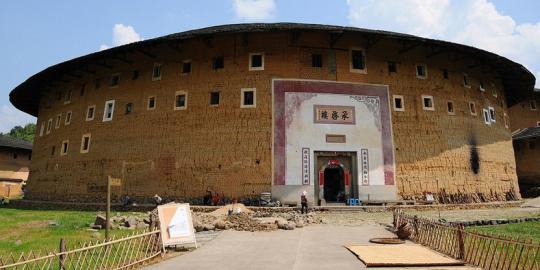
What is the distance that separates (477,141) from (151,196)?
54.4 feet

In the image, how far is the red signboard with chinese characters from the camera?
16484mm

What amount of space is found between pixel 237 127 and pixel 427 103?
31.3 ft

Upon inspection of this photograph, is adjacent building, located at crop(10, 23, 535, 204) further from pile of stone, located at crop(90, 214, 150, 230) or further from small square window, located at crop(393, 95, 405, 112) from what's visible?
pile of stone, located at crop(90, 214, 150, 230)

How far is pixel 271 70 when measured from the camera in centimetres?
1708

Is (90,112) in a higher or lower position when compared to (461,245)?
higher

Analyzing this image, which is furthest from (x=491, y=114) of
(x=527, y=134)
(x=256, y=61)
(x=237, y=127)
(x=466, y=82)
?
(x=237, y=127)

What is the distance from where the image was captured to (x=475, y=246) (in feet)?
22.1

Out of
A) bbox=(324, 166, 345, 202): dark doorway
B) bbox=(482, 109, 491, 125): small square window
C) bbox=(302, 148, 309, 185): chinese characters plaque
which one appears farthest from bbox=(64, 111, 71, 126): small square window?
bbox=(482, 109, 491, 125): small square window

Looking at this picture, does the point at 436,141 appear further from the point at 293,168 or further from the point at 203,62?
the point at 203,62

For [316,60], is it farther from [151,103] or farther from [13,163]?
[13,163]

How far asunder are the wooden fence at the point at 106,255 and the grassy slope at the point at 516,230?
7.80 metres

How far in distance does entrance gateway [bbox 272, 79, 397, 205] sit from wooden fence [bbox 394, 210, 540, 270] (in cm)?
800

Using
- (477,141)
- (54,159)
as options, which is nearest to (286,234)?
(477,141)

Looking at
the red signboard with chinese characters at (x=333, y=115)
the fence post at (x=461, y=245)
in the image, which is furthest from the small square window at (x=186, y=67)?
the fence post at (x=461, y=245)
